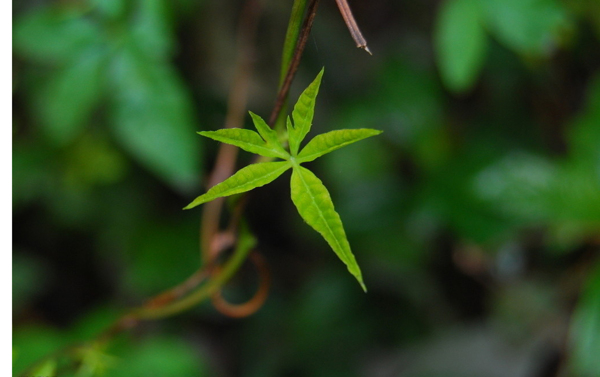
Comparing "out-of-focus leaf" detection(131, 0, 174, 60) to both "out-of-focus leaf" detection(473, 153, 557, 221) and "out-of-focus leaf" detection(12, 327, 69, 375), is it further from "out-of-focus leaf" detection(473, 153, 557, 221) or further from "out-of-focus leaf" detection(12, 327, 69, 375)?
"out-of-focus leaf" detection(473, 153, 557, 221)

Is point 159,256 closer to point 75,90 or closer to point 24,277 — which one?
point 24,277

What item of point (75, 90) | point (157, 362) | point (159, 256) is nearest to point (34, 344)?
point (157, 362)

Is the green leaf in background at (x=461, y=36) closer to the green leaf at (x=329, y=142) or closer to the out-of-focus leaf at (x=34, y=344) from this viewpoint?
the green leaf at (x=329, y=142)

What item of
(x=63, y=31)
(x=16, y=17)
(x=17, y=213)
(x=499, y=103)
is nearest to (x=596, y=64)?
(x=499, y=103)

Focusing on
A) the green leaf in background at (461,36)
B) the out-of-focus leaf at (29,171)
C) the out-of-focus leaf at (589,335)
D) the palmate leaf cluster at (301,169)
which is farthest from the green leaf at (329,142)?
the out-of-focus leaf at (29,171)

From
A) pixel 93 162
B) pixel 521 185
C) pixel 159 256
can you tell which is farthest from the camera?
pixel 159 256
